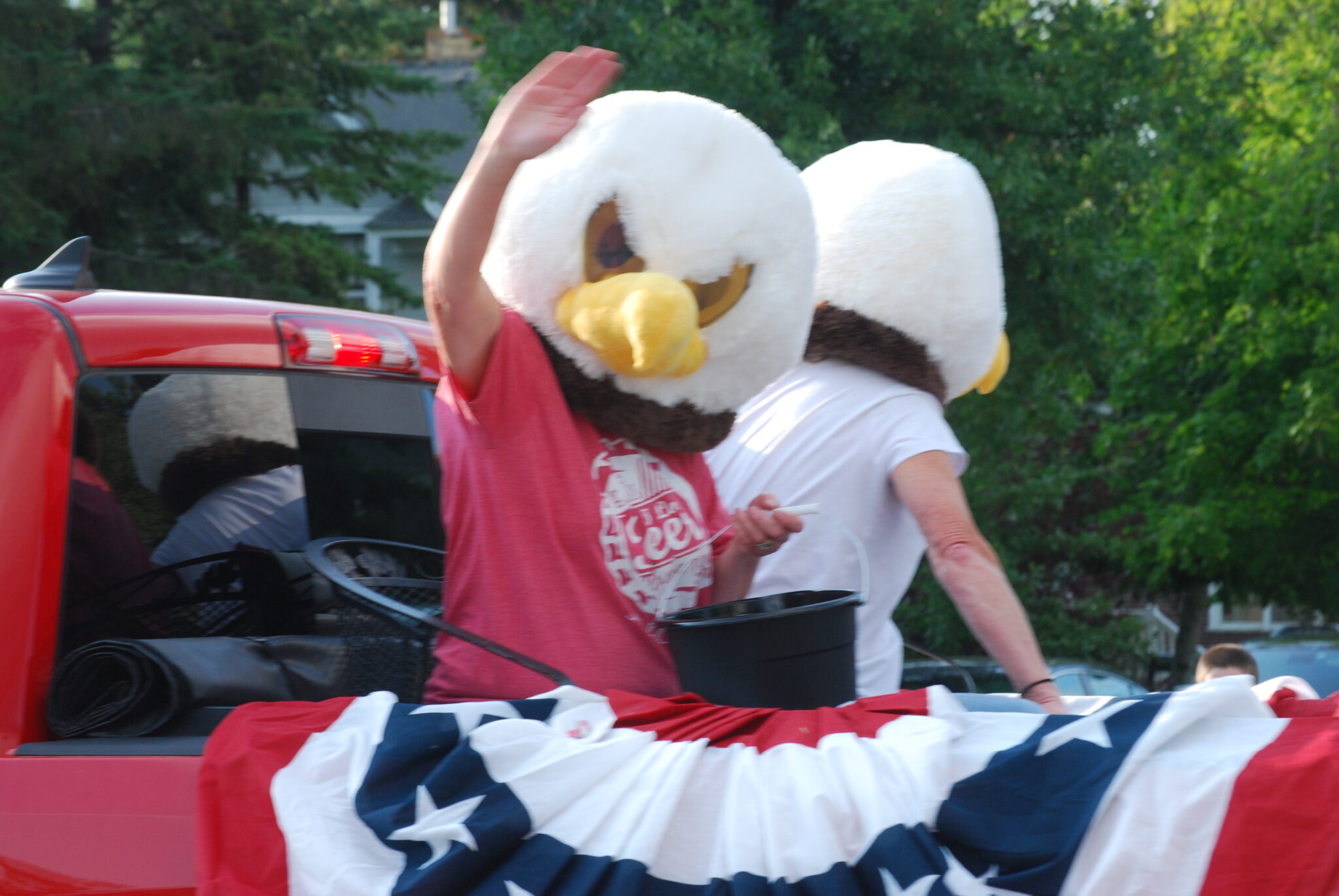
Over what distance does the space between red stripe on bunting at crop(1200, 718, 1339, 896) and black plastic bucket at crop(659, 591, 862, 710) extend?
0.61m

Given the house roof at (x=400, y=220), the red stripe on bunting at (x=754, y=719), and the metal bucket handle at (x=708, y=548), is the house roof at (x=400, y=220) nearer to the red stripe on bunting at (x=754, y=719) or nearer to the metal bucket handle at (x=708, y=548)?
the metal bucket handle at (x=708, y=548)

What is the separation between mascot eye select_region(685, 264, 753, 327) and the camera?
2.29 metres

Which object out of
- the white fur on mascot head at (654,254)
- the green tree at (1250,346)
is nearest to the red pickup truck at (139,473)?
the white fur on mascot head at (654,254)

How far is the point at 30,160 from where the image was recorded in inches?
483

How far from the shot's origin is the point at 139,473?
8.09 ft

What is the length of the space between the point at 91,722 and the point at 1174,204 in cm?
1587

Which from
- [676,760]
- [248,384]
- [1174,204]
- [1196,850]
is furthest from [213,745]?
[1174,204]

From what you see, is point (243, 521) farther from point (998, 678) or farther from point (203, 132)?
point (203, 132)

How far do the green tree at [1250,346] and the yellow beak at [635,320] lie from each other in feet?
43.3

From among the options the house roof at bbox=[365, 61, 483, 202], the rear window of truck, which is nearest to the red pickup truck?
the rear window of truck

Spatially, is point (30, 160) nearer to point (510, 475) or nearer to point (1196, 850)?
point (510, 475)

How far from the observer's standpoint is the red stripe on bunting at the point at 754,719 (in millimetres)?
1850

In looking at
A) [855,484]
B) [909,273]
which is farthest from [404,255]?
[855,484]

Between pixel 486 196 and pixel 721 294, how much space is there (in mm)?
517
